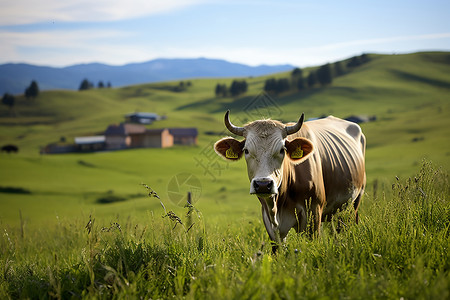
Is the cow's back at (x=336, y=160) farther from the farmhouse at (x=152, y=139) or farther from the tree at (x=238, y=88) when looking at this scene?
the tree at (x=238, y=88)

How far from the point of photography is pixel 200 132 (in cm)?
11212

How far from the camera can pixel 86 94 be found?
178 metres

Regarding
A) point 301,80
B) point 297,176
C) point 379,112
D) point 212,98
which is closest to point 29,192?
point 297,176

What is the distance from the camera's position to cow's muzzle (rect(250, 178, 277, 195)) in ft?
18.1

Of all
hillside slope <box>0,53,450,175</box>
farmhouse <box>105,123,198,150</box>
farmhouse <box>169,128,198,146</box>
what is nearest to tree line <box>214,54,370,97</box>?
hillside slope <box>0,53,450,175</box>

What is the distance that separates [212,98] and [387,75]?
6939 centimetres

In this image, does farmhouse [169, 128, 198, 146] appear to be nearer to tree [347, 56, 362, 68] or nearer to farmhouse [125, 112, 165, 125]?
farmhouse [125, 112, 165, 125]

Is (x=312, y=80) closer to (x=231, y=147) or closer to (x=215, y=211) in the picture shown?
(x=215, y=211)

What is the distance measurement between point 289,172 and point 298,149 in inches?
16.5

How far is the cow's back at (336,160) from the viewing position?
7379 mm

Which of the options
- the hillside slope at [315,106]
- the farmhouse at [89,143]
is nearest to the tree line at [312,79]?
the hillside slope at [315,106]

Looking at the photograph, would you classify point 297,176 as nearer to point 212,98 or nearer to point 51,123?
point 51,123

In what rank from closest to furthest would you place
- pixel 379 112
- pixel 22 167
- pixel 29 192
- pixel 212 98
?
pixel 29 192, pixel 22 167, pixel 379 112, pixel 212 98

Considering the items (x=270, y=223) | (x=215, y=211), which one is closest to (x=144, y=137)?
(x=215, y=211)
